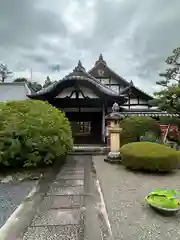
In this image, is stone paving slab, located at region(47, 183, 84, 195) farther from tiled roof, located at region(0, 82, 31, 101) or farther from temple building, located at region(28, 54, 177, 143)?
tiled roof, located at region(0, 82, 31, 101)

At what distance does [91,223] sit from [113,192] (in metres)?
1.60

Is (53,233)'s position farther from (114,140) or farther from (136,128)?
(136,128)

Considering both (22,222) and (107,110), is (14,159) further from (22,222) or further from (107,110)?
(107,110)

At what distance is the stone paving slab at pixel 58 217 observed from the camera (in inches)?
129

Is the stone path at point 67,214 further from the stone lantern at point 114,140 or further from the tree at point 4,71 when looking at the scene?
the tree at point 4,71

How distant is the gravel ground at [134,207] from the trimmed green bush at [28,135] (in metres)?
1.84

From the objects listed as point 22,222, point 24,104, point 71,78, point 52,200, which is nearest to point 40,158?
point 24,104

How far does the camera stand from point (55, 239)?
2814mm

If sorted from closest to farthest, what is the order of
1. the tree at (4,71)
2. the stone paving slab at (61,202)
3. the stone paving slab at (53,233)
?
the stone paving slab at (53,233) < the stone paving slab at (61,202) < the tree at (4,71)

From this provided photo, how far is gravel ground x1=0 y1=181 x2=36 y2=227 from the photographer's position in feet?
12.2

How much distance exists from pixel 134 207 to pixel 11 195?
258cm

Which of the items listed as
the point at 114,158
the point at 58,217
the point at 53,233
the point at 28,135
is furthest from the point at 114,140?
the point at 53,233

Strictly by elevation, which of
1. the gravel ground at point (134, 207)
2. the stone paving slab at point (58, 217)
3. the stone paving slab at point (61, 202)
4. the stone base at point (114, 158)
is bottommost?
the gravel ground at point (134, 207)

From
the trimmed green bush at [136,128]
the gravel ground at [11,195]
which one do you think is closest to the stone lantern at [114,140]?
the trimmed green bush at [136,128]
